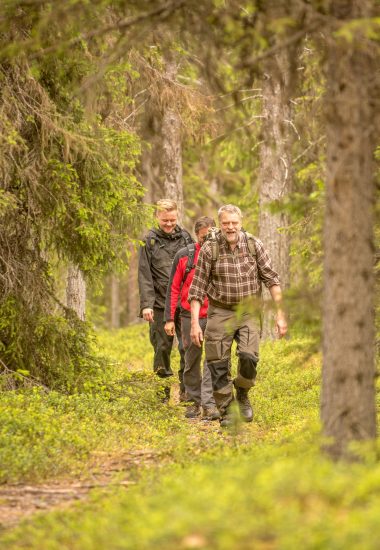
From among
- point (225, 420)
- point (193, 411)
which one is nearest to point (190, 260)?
point (193, 411)

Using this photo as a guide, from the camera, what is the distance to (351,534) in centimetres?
402

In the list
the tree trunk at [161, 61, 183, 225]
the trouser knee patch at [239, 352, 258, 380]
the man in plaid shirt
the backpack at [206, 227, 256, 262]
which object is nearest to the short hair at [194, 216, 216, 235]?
the backpack at [206, 227, 256, 262]

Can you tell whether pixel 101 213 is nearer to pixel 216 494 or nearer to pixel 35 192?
pixel 35 192

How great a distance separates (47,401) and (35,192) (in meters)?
2.54

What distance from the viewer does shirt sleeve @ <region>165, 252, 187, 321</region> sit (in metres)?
11.1

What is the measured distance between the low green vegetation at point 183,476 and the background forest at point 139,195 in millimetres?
40

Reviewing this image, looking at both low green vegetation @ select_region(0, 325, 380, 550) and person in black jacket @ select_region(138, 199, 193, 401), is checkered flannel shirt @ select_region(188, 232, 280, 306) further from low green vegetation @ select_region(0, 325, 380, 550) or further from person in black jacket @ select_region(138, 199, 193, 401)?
person in black jacket @ select_region(138, 199, 193, 401)

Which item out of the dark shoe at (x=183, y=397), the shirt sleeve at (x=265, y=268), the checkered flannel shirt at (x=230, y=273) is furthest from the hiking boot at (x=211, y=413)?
the shirt sleeve at (x=265, y=268)

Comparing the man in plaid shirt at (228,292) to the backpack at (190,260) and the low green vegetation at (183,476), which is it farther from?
the backpack at (190,260)

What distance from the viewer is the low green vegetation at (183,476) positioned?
4.18 metres

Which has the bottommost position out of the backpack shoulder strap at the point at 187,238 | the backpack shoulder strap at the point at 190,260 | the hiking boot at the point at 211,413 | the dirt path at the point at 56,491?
the dirt path at the point at 56,491

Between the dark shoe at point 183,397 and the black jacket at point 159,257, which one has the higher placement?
the black jacket at point 159,257

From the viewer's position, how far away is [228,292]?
9703mm

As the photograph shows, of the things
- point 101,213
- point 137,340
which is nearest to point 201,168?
point 137,340
